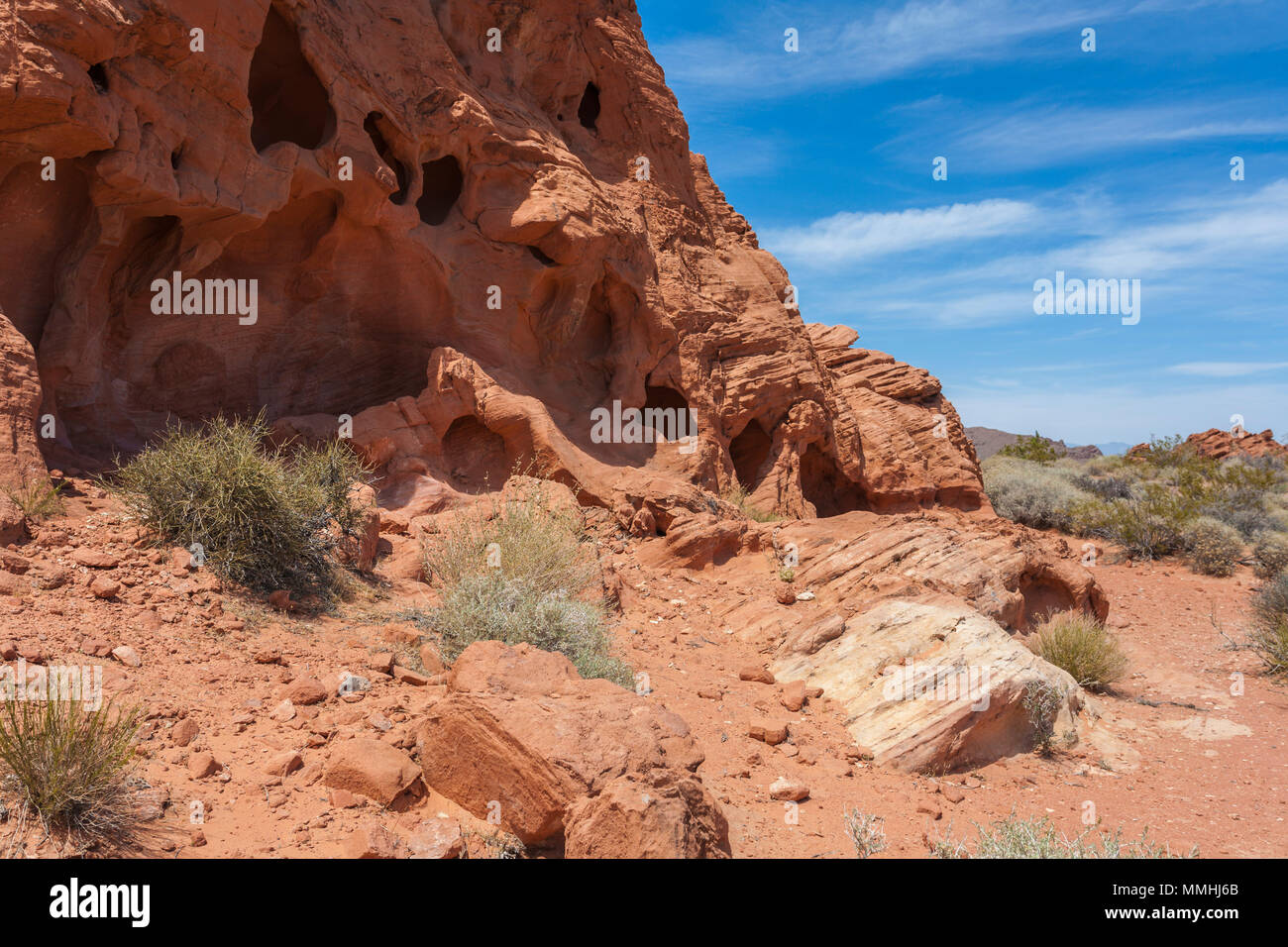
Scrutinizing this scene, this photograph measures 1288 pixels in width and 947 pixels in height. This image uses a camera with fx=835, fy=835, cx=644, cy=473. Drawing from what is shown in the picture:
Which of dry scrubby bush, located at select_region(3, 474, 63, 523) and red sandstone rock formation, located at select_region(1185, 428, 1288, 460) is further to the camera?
red sandstone rock formation, located at select_region(1185, 428, 1288, 460)

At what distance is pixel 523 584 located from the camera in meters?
6.09

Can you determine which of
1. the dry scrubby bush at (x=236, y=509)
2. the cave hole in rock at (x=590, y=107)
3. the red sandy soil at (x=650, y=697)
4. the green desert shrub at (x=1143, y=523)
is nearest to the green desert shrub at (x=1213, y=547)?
the green desert shrub at (x=1143, y=523)

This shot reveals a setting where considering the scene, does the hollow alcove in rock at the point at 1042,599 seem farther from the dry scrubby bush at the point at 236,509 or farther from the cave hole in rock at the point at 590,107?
the cave hole in rock at the point at 590,107

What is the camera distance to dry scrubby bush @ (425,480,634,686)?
5.37 m

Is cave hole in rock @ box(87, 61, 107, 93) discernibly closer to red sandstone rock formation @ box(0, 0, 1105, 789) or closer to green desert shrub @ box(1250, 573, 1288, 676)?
red sandstone rock formation @ box(0, 0, 1105, 789)

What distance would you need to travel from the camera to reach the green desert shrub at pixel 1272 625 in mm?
9195

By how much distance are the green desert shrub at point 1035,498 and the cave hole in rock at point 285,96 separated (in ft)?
53.5

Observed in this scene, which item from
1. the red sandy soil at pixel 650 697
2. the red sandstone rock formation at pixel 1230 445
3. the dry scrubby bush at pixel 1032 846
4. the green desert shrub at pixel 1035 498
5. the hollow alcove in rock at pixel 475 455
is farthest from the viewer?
the red sandstone rock formation at pixel 1230 445

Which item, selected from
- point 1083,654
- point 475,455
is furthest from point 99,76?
point 1083,654

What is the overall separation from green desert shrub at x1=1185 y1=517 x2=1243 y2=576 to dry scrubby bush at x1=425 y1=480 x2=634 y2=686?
485 inches

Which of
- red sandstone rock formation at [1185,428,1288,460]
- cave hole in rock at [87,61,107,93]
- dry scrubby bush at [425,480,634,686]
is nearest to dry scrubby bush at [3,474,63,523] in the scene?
dry scrubby bush at [425,480,634,686]

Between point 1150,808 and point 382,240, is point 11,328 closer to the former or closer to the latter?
point 382,240

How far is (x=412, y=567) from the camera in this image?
24.0 feet
